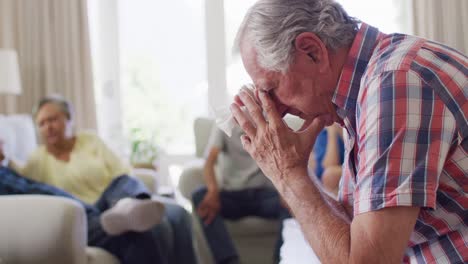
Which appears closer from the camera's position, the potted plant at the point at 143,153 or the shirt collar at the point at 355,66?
the shirt collar at the point at 355,66

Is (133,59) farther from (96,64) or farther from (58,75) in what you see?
(58,75)

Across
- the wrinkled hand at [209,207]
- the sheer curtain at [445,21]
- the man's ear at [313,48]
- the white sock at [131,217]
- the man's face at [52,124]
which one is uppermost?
the man's ear at [313,48]

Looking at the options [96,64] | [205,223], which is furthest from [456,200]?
[96,64]

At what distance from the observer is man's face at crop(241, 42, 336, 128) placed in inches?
39.3

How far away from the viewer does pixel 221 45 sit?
4.99m

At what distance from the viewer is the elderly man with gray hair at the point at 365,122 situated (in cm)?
82

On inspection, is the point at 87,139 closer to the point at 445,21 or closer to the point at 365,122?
the point at 365,122

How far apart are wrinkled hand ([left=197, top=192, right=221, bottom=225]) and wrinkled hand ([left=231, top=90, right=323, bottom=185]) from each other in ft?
6.79

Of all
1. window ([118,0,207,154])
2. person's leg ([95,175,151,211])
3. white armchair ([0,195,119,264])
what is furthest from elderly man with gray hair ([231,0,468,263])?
window ([118,0,207,154])

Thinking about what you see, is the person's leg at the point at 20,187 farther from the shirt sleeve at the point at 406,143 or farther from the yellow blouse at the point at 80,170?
the shirt sleeve at the point at 406,143

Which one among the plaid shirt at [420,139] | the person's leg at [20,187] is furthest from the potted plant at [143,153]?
the plaid shirt at [420,139]

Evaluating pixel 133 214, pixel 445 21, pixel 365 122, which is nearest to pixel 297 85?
pixel 365 122

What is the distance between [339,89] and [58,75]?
4127mm

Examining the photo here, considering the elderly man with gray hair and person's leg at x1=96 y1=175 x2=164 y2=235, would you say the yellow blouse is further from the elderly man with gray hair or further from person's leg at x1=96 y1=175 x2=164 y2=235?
the elderly man with gray hair
